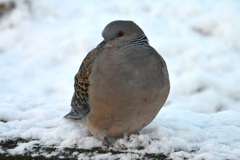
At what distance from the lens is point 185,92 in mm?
7102

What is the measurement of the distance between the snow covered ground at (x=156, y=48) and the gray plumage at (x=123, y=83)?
195 millimetres

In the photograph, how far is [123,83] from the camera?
3.37 m

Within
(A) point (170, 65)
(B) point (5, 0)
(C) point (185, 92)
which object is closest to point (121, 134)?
(C) point (185, 92)

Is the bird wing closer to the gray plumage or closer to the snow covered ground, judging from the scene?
the gray plumage

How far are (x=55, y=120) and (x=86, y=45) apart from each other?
4.26m

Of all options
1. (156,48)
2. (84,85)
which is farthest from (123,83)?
(156,48)

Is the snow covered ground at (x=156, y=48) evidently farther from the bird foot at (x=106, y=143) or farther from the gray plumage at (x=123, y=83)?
the gray plumage at (x=123, y=83)

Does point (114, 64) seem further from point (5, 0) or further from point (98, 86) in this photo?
point (5, 0)

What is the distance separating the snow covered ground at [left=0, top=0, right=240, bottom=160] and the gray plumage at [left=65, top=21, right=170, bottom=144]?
0.19m

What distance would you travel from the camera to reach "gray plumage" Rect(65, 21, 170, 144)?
3.38m

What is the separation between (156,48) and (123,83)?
193 inches

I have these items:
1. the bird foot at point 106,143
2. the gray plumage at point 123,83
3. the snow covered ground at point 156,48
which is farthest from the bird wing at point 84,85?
the bird foot at point 106,143

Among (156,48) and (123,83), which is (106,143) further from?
(156,48)

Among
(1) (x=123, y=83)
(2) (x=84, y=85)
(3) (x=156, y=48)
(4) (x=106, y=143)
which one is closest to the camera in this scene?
(1) (x=123, y=83)
